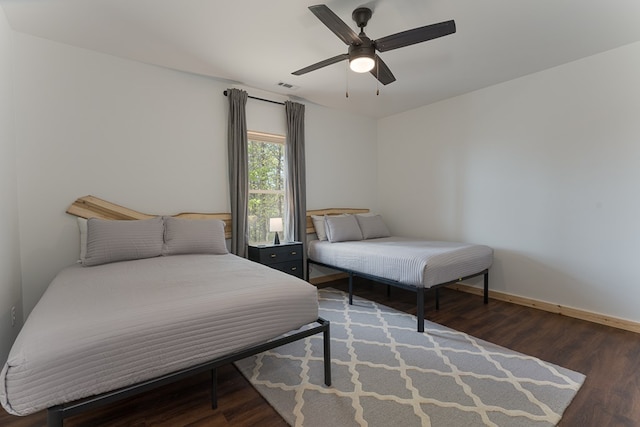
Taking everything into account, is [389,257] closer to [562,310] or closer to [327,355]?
[327,355]

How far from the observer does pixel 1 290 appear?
6.56ft

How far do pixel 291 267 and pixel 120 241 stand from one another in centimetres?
183

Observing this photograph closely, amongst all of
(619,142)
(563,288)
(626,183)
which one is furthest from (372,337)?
(619,142)

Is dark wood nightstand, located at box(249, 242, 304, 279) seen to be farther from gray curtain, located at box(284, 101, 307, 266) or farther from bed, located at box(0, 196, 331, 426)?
bed, located at box(0, 196, 331, 426)

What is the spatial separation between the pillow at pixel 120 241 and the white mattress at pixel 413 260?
1958mm

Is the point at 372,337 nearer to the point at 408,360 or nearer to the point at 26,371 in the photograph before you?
the point at 408,360

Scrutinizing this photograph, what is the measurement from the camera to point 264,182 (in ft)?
13.2

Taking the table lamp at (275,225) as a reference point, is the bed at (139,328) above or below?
below

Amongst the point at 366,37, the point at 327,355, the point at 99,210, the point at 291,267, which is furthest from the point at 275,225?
the point at 366,37

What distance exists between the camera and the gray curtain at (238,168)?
354 cm

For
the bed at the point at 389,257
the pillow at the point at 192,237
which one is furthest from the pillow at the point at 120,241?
the bed at the point at 389,257

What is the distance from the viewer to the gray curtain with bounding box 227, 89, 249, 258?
11.6 feet

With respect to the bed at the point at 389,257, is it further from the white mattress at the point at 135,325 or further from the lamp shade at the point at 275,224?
the white mattress at the point at 135,325

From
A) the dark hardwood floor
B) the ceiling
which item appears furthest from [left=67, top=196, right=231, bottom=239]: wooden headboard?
the dark hardwood floor
